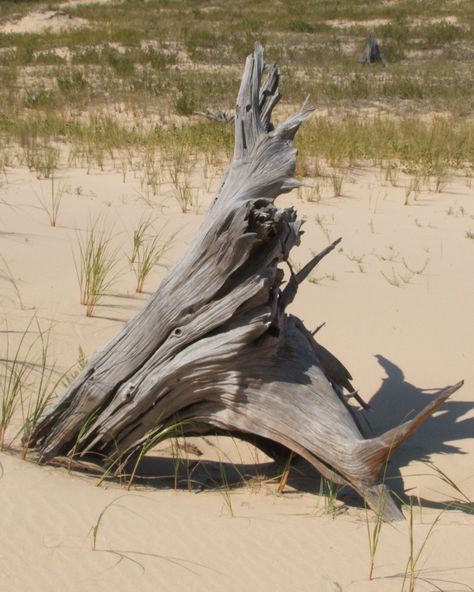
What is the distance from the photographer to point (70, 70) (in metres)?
18.0

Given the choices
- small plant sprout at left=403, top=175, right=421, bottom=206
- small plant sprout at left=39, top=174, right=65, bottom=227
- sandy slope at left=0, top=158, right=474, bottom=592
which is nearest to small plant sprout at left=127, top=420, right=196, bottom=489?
sandy slope at left=0, top=158, right=474, bottom=592

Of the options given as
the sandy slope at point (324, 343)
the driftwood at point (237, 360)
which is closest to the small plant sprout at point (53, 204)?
the sandy slope at point (324, 343)

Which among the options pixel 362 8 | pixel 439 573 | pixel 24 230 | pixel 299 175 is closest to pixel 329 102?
pixel 299 175

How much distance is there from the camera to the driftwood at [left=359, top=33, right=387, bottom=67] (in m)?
20.8

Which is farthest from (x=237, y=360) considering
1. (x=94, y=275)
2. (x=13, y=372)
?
(x=94, y=275)

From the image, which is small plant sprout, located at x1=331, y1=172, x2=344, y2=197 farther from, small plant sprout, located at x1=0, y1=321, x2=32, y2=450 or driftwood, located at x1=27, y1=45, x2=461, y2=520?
driftwood, located at x1=27, y1=45, x2=461, y2=520

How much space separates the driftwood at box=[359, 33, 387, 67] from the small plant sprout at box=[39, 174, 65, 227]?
14.5 meters

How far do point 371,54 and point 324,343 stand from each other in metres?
17.2

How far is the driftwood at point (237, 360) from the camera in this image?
329 centimetres

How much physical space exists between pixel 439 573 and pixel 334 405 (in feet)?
2.78

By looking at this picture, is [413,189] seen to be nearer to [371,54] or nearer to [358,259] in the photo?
[358,259]

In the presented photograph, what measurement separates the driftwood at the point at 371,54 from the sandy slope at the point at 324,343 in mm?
12174

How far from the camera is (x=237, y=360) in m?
3.38

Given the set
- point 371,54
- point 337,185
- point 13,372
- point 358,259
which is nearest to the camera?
point 13,372
